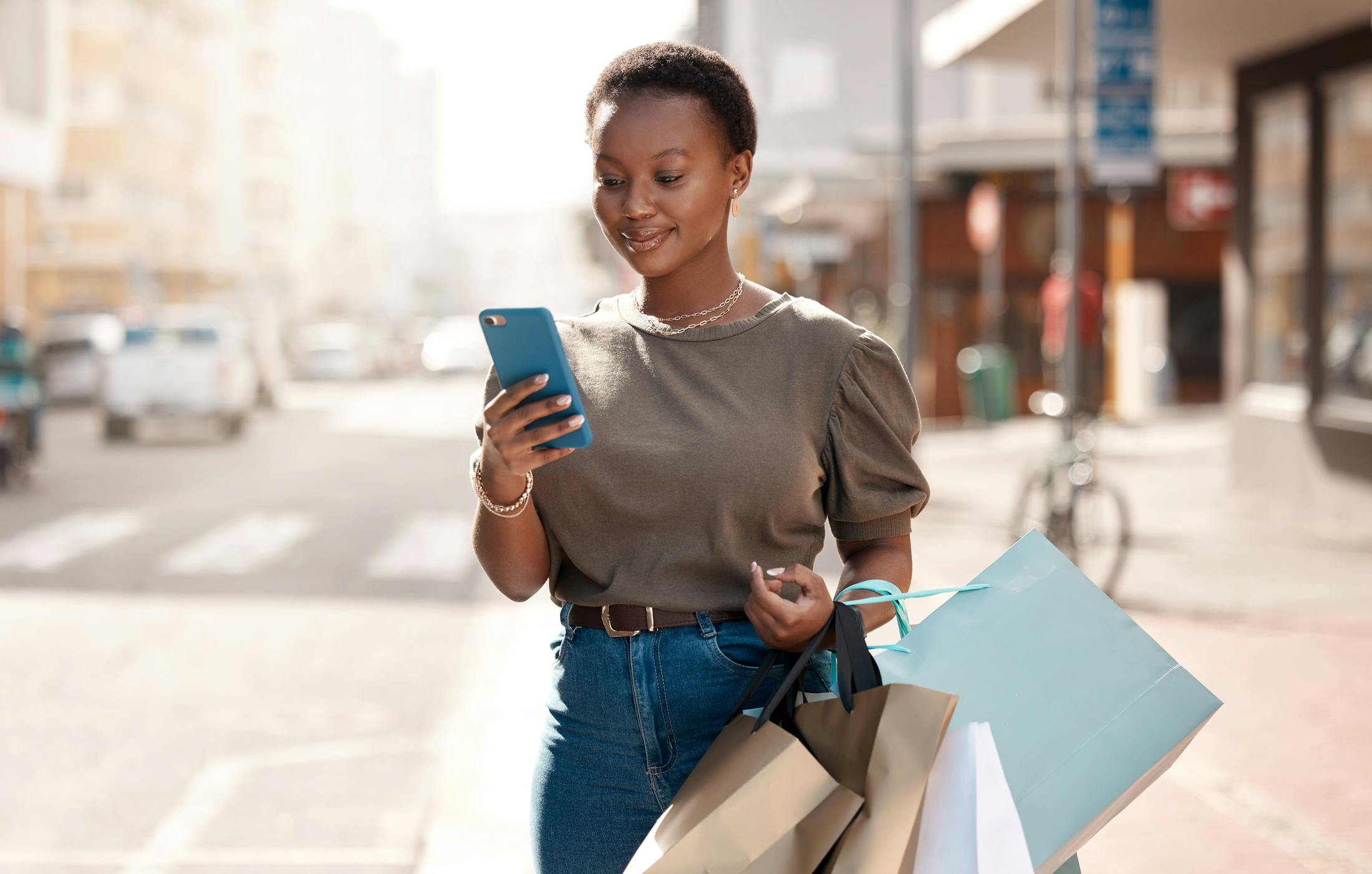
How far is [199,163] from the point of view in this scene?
69.2m

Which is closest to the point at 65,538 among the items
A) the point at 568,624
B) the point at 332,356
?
the point at 568,624

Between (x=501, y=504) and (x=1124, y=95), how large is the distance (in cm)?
829

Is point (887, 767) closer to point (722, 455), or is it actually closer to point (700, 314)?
point (722, 455)

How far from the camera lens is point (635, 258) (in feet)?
6.90

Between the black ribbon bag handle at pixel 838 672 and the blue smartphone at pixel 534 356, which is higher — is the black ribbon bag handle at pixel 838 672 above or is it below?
below

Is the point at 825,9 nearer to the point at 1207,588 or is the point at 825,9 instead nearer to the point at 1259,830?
the point at 1207,588

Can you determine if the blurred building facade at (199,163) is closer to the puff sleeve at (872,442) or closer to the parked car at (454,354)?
the parked car at (454,354)

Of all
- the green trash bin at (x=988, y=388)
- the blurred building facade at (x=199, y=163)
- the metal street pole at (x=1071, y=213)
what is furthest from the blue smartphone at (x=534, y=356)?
the blurred building facade at (x=199, y=163)

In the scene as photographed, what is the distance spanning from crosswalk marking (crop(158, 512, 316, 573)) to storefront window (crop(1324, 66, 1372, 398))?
317 inches

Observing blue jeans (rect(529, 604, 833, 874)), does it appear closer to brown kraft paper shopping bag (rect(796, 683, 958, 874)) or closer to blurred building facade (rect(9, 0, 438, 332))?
brown kraft paper shopping bag (rect(796, 683, 958, 874))

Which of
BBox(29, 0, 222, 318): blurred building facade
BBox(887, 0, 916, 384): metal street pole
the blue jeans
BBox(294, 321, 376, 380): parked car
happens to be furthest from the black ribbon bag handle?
BBox(29, 0, 222, 318): blurred building facade

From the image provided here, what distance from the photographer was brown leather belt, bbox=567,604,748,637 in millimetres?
2104

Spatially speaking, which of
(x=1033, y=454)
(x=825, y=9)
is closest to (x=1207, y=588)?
(x=1033, y=454)

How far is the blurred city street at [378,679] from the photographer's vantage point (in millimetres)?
5117
